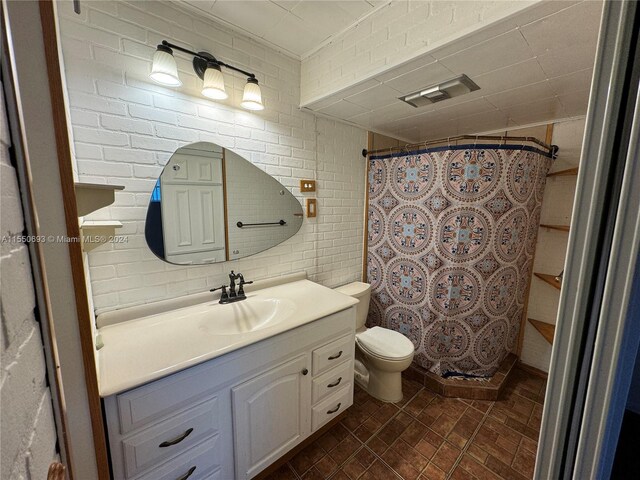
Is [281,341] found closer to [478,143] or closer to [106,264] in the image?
[106,264]

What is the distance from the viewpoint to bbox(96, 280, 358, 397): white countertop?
87 cm

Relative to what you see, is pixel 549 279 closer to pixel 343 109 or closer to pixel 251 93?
pixel 343 109

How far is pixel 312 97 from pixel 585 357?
1752 millimetres

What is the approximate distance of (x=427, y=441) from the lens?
153cm

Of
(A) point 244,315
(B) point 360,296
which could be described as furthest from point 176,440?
(B) point 360,296

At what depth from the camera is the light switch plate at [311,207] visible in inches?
75.4

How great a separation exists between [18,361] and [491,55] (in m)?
1.74

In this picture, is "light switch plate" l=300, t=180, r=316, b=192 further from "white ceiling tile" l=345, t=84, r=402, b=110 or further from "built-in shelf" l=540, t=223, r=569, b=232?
"built-in shelf" l=540, t=223, r=569, b=232

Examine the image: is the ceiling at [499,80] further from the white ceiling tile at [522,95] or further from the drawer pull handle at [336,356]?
the drawer pull handle at [336,356]

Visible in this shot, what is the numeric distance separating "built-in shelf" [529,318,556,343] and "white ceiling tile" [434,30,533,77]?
1.97m

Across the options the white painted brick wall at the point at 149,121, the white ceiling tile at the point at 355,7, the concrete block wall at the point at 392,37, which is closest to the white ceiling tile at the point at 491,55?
the concrete block wall at the point at 392,37

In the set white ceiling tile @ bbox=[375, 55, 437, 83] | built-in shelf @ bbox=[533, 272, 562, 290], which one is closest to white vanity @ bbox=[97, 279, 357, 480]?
white ceiling tile @ bbox=[375, 55, 437, 83]

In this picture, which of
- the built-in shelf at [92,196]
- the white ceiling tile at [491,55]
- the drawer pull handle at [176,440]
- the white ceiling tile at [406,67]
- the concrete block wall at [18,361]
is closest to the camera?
the concrete block wall at [18,361]

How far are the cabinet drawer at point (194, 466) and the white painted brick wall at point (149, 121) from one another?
0.71m
